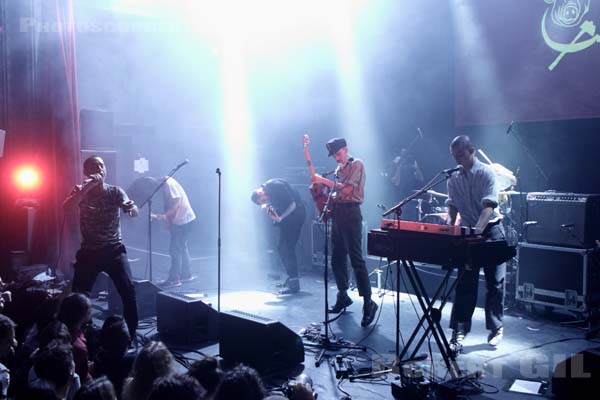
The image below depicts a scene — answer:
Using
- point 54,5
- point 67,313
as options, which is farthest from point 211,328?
point 54,5

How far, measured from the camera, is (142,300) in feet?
22.7

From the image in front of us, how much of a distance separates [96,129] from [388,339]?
5.85 meters

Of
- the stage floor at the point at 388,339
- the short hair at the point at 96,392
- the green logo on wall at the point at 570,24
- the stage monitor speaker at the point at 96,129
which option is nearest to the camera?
the short hair at the point at 96,392

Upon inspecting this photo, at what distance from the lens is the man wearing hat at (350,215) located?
6.52 m

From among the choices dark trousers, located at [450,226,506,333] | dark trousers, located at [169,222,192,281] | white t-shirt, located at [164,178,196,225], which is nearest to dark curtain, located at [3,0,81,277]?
white t-shirt, located at [164,178,196,225]

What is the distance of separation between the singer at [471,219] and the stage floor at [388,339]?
0.68ft

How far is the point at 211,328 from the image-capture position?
6047mm

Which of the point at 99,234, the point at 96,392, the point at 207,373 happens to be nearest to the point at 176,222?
the point at 99,234

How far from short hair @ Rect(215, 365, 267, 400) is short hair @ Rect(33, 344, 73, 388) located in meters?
0.85

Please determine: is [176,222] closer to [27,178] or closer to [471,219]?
[27,178]

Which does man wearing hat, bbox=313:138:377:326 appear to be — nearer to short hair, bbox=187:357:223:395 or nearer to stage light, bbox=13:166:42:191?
short hair, bbox=187:357:223:395

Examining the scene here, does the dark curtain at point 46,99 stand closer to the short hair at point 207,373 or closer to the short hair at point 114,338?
the short hair at point 114,338

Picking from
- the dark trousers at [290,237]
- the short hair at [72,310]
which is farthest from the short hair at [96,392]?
the dark trousers at [290,237]

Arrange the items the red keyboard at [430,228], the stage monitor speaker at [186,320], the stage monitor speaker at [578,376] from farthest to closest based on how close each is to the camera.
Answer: the stage monitor speaker at [186,320] → the red keyboard at [430,228] → the stage monitor speaker at [578,376]
